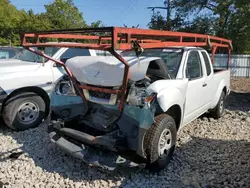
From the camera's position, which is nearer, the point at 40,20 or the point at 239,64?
the point at 239,64

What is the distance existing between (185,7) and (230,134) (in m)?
18.5

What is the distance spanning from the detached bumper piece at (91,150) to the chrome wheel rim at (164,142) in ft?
1.47

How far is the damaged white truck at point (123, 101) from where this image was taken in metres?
3.41

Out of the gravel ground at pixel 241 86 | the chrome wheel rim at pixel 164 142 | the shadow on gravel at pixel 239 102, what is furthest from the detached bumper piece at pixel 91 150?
the gravel ground at pixel 241 86

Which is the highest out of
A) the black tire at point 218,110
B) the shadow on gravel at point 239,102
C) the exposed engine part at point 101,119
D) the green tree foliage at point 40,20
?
the green tree foliage at point 40,20

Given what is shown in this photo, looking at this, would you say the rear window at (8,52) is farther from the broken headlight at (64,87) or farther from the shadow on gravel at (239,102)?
the shadow on gravel at (239,102)

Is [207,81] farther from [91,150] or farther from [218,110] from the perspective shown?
[91,150]

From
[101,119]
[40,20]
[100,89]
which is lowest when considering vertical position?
[101,119]

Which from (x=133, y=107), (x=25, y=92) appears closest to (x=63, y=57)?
(x=25, y=92)

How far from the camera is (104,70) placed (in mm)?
3828

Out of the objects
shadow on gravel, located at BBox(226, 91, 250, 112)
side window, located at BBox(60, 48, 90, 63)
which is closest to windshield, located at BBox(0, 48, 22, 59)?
side window, located at BBox(60, 48, 90, 63)

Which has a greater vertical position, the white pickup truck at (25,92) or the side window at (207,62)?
the side window at (207,62)

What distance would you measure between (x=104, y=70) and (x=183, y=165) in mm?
1938

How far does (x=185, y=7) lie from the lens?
2198 cm
